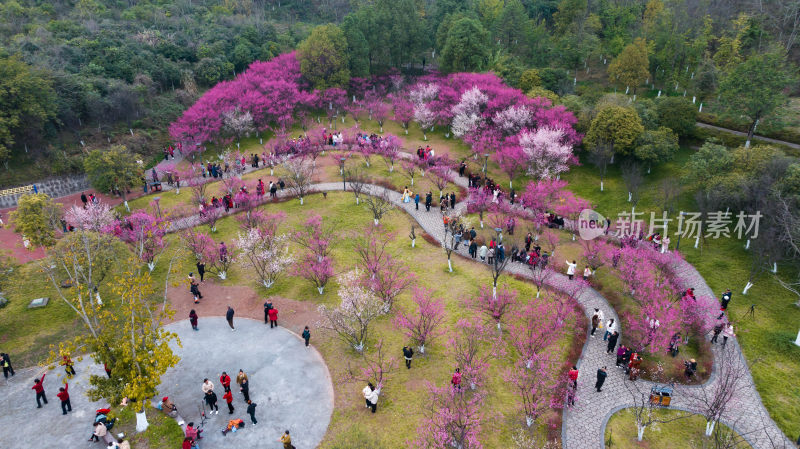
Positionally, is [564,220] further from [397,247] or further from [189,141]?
[189,141]

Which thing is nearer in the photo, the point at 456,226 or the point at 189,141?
the point at 456,226

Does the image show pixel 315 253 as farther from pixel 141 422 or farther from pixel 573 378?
pixel 573 378

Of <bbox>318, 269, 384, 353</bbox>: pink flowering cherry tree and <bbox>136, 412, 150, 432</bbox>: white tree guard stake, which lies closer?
<bbox>136, 412, 150, 432</bbox>: white tree guard stake

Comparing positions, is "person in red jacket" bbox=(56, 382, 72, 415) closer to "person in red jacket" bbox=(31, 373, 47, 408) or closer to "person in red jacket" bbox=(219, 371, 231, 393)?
"person in red jacket" bbox=(31, 373, 47, 408)

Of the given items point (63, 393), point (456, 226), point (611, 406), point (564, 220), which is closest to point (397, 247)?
point (456, 226)

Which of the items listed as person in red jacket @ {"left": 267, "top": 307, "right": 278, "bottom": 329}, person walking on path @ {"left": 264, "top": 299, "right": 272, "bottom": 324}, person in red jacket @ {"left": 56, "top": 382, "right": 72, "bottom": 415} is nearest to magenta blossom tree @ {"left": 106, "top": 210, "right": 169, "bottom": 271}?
person walking on path @ {"left": 264, "top": 299, "right": 272, "bottom": 324}

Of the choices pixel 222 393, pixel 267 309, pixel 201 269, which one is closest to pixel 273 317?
pixel 267 309
